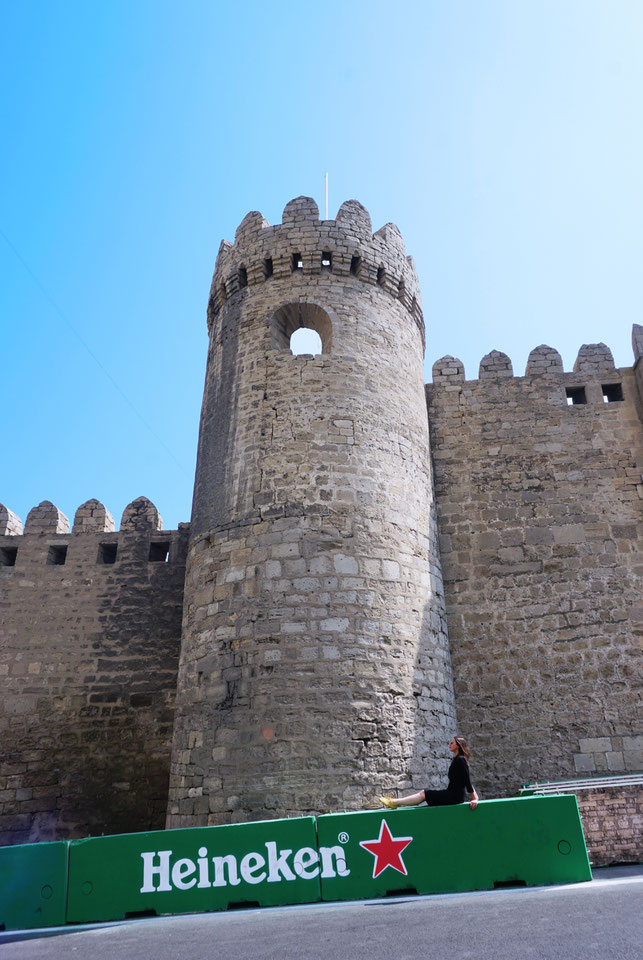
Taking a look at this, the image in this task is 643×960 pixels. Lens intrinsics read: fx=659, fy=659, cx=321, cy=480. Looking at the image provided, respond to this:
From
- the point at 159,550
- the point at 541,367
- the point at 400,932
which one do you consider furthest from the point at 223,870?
the point at 541,367

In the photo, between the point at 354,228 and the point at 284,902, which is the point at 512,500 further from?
the point at 284,902

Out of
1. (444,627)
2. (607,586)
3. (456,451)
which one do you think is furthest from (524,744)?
(456,451)

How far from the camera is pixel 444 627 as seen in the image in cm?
832

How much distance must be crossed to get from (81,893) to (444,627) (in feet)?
16.4

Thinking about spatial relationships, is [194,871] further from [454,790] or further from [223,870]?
[454,790]

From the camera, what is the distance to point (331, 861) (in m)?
4.70

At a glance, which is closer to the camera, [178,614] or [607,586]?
[607,586]

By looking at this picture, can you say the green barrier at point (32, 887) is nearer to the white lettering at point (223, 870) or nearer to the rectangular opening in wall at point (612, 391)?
the white lettering at point (223, 870)

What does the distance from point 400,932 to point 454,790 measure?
1.80 metres

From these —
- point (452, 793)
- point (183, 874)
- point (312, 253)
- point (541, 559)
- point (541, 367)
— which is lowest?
point (183, 874)

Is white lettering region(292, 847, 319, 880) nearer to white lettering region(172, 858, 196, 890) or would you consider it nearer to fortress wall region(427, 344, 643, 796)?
white lettering region(172, 858, 196, 890)

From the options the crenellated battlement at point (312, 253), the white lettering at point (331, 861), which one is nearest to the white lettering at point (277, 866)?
the white lettering at point (331, 861)

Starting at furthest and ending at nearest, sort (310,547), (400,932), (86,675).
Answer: (86,675)
(310,547)
(400,932)

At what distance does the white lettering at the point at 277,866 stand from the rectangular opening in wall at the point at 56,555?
7.71 metres
